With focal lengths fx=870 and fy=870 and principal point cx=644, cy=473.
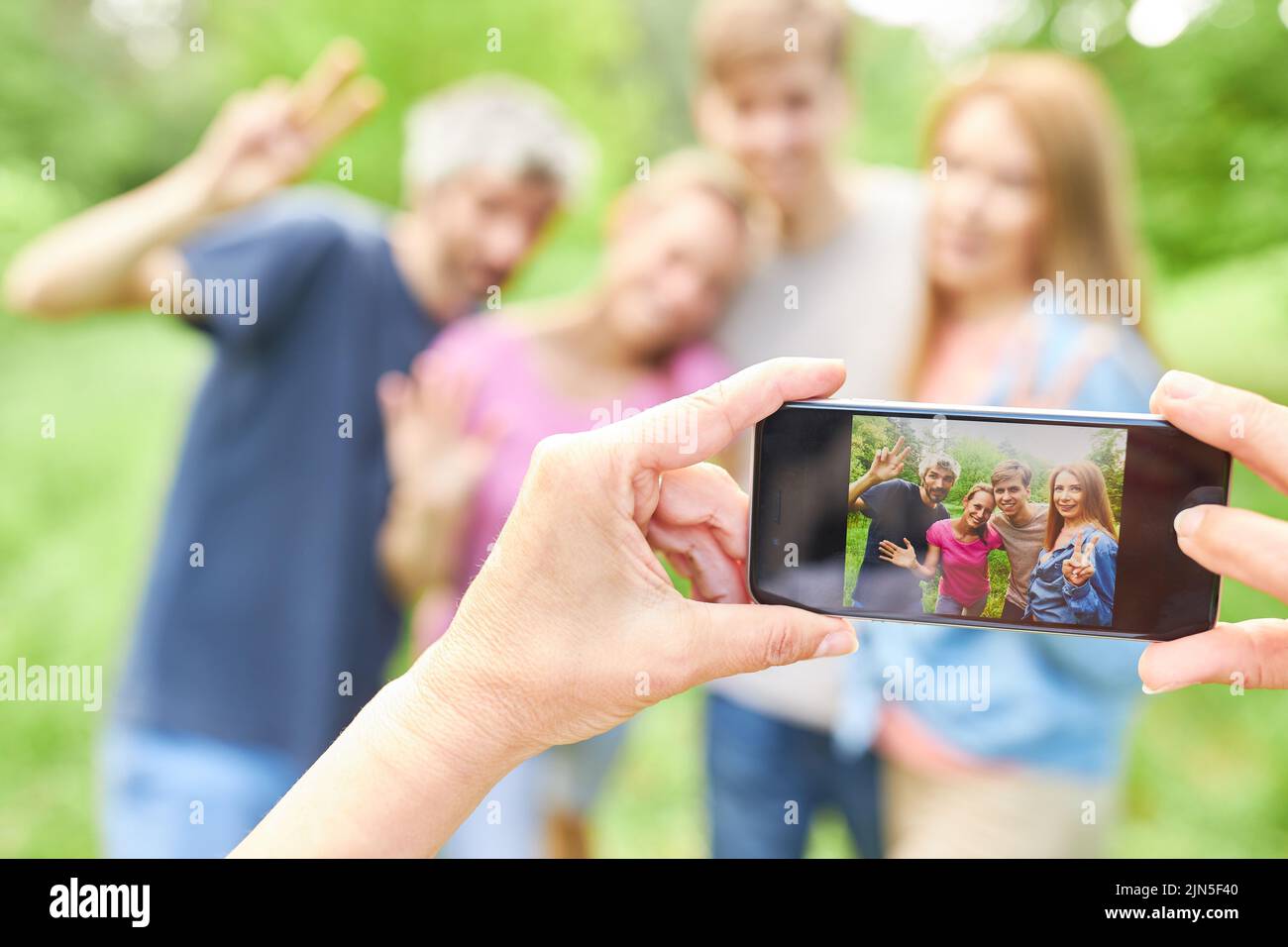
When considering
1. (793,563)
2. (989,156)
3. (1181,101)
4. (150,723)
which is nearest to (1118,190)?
(989,156)

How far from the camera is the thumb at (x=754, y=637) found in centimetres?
84

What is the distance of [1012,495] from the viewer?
0.90 metres

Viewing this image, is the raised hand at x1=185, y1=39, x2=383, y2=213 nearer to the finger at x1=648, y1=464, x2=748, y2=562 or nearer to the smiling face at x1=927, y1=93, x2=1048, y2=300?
the smiling face at x1=927, y1=93, x2=1048, y2=300

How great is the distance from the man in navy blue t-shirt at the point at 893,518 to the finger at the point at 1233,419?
0.69 feet

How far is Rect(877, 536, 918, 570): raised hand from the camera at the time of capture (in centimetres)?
92

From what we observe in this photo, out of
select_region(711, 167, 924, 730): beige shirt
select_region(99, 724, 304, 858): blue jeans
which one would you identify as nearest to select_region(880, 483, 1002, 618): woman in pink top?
select_region(711, 167, 924, 730): beige shirt

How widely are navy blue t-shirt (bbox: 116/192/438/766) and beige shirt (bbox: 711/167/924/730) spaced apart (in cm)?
77

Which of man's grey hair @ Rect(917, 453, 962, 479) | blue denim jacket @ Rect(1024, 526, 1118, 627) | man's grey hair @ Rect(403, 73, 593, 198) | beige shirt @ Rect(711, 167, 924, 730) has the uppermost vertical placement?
man's grey hair @ Rect(403, 73, 593, 198)

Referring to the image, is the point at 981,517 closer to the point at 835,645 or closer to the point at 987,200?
the point at 835,645

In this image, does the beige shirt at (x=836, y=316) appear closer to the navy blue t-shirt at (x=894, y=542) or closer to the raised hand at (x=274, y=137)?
the navy blue t-shirt at (x=894, y=542)

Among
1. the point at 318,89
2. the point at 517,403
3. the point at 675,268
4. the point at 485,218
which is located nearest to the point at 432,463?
the point at 517,403

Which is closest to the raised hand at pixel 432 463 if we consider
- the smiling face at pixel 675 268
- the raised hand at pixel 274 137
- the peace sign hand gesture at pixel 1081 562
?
the smiling face at pixel 675 268
